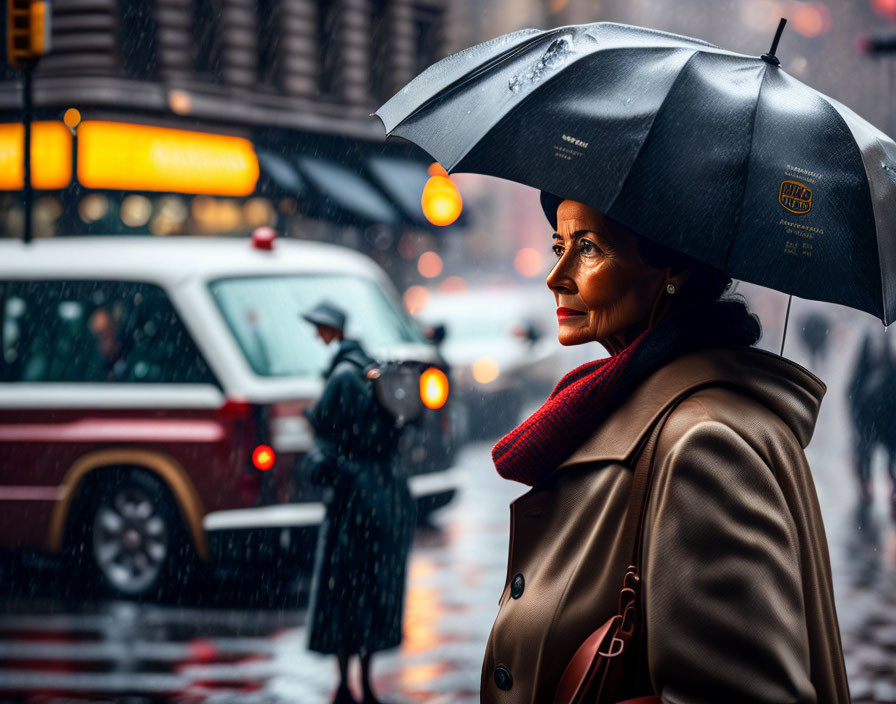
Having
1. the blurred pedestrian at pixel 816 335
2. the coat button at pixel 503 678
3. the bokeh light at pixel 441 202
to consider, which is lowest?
the blurred pedestrian at pixel 816 335

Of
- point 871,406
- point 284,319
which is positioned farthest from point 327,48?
point 284,319

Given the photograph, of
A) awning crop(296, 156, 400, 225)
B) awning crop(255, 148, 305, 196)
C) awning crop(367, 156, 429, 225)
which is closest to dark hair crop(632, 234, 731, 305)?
awning crop(255, 148, 305, 196)

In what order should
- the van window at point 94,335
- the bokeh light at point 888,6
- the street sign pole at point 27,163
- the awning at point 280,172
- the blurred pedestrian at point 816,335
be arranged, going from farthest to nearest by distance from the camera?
the bokeh light at point 888,6 → the awning at point 280,172 → the blurred pedestrian at point 816,335 → the street sign pole at point 27,163 → the van window at point 94,335

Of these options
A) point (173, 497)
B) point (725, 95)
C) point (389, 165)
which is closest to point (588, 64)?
point (725, 95)

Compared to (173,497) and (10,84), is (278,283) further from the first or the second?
(10,84)

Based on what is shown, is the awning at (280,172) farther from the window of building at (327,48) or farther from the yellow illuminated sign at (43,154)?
the yellow illuminated sign at (43,154)

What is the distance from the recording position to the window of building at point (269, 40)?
23.8 m

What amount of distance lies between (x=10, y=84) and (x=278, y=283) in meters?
13.5

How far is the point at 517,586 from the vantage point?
2.25 metres

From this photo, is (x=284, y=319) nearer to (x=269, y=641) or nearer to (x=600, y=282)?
(x=269, y=641)

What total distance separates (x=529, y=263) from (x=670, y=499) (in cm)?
7294

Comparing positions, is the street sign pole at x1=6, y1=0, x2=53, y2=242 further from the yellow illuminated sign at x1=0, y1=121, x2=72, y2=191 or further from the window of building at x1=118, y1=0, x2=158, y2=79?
the window of building at x1=118, y1=0, x2=158, y2=79

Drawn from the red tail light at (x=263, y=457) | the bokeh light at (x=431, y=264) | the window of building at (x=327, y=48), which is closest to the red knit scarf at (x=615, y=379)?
the red tail light at (x=263, y=457)

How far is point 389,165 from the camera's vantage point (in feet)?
85.8
